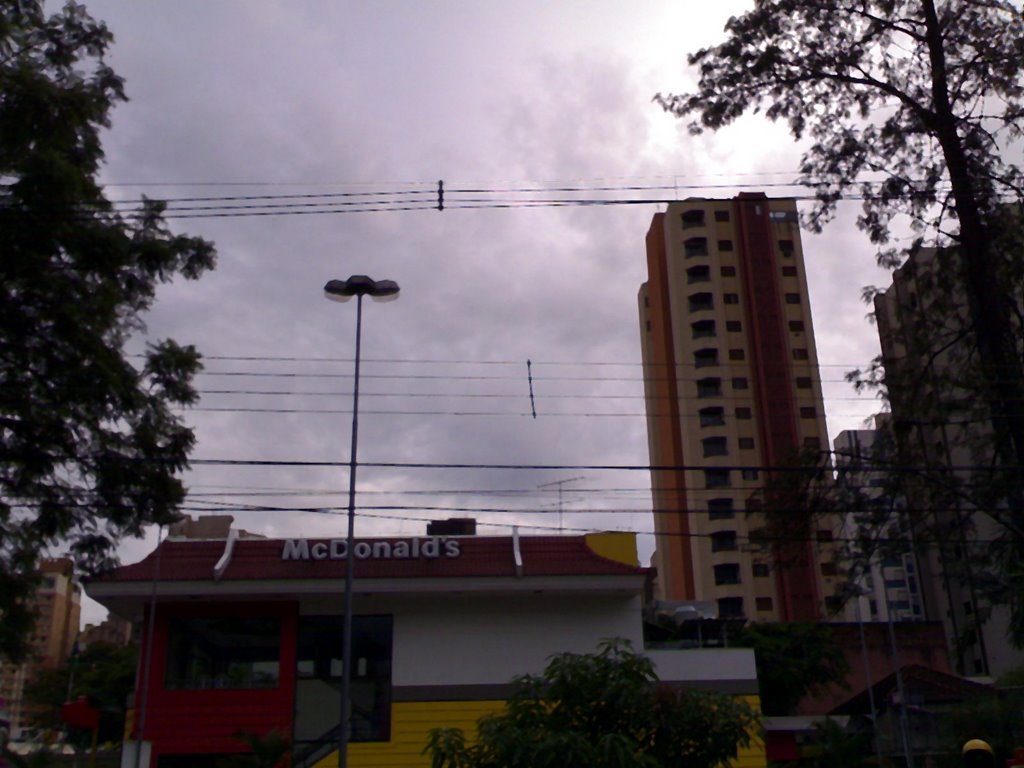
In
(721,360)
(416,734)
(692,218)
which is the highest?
(692,218)

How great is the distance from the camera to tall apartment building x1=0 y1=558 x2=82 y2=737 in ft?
54.7

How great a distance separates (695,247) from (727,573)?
79.8ft

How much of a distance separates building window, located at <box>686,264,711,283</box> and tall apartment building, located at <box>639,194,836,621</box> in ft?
0.24

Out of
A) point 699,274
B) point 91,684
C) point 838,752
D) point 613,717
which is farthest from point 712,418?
point 613,717

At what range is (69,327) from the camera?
1480cm

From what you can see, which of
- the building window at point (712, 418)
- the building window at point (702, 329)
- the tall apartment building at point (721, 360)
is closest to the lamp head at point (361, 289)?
the tall apartment building at point (721, 360)

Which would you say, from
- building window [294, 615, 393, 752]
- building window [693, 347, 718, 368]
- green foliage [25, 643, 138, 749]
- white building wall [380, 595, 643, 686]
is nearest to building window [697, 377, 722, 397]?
building window [693, 347, 718, 368]

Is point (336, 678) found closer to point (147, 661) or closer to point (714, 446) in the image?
point (147, 661)

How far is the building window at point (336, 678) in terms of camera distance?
81.7 feet

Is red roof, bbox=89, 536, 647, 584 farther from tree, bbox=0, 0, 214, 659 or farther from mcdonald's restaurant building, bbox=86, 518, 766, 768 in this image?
tree, bbox=0, 0, 214, 659

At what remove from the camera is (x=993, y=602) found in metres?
17.3

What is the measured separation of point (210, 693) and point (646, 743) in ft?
46.3

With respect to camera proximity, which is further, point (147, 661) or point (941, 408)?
point (147, 661)

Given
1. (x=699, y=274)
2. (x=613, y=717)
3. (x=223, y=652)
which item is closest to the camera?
(x=613, y=717)
